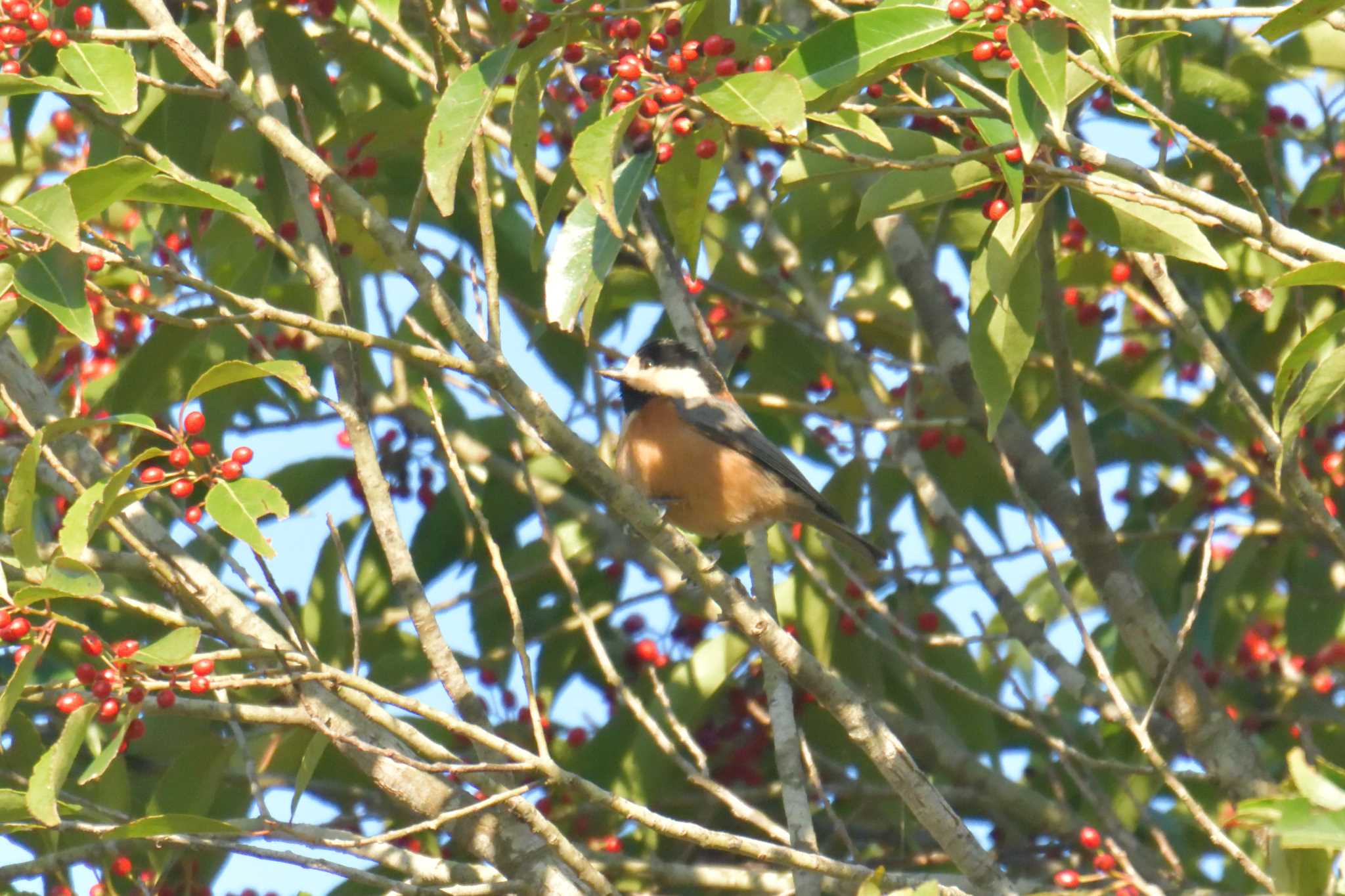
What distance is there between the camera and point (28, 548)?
2.91 metres

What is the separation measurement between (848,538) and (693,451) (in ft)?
2.41

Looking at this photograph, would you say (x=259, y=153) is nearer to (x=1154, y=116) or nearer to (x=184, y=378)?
(x=184, y=378)

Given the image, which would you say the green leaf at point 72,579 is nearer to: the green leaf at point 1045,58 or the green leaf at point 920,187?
the green leaf at point 920,187

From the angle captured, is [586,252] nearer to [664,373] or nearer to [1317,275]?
[1317,275]

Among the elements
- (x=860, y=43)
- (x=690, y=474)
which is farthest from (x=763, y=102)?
(x=690, y=474)

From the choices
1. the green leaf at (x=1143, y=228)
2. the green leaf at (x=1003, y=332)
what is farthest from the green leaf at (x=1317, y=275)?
the green leaf at (x=1003, y=332)

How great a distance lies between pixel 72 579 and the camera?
2.88m

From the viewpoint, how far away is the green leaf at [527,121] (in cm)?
321

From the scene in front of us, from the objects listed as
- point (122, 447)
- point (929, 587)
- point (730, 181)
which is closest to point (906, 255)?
point (730, 181)

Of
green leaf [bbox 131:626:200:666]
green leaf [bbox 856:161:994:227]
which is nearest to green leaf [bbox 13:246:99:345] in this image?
green leaf [bbox 131:626:200:666]

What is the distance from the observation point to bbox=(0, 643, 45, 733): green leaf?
2848mm

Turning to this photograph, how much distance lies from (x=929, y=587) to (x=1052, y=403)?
0.85 metres

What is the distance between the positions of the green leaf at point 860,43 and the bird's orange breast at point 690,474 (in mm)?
2890

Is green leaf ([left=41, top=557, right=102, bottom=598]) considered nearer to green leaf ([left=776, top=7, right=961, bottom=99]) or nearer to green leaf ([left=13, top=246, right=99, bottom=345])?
green leaf ([left=13, top=246, right=99, bottom=345])
